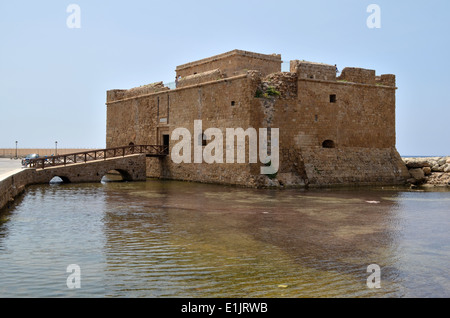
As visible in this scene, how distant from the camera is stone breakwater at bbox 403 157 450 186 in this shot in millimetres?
20578

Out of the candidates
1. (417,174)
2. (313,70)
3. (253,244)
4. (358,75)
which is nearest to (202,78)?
(313,70)

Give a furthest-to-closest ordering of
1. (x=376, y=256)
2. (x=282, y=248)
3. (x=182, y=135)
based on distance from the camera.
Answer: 1. (x=182, y=135)
2. (x=282, y=248)
3. (x=376, y=256)

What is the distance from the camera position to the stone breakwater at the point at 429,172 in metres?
20.6

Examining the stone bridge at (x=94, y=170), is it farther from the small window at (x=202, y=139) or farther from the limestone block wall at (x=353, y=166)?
the limestone block wall at (x=353, y=166)

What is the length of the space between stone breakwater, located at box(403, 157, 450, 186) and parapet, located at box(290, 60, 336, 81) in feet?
20.0

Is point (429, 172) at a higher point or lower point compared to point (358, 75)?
lower

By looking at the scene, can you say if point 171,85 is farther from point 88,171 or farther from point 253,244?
point 253,244

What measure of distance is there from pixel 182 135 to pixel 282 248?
49.5ft

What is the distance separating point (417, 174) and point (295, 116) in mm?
7107

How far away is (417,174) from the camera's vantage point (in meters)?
20.9

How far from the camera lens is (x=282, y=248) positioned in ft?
22.8
